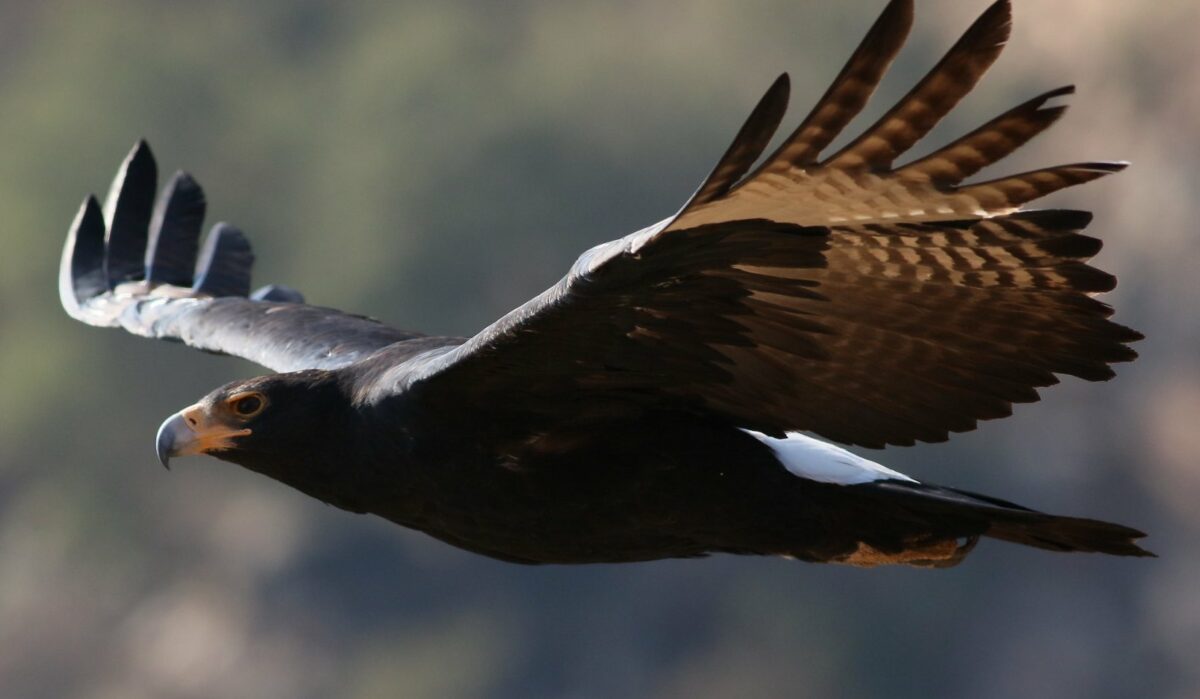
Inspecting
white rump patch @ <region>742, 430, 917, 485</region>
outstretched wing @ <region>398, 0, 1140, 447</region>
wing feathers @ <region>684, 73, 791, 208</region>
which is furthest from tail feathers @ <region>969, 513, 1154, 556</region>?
wing feathers @ <region>684, 73, 791, 208</region>

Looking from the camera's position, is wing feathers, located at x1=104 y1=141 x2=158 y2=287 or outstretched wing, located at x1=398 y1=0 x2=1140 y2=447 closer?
outstretched wing, located at x1=398 y1=0 x2=1140 y2=447

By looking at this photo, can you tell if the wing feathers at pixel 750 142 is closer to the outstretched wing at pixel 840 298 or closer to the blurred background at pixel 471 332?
the outstretched wing at pixel 840 298

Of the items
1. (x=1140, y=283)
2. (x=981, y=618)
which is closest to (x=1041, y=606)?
(x=981, y=618)

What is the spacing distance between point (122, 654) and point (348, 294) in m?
5.77

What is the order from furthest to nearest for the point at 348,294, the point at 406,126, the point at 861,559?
the point at 406,126
the point at 348,294
the point at 861,559

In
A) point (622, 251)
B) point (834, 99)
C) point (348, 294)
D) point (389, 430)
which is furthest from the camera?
point (348, 294)

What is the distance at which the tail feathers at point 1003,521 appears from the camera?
568cm

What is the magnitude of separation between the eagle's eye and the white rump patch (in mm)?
1437

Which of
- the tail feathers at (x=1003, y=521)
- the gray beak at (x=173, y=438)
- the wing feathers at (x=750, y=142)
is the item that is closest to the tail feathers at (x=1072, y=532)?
the tail feathers at (x=1003, y=521)

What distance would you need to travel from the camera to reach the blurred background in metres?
22.2

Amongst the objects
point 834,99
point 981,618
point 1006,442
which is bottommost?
point 981,618

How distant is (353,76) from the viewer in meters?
32.4

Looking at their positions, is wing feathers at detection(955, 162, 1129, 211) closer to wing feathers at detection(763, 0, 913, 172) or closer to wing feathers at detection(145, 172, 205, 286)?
wing feathers at detection(763, 0, 913, 172)

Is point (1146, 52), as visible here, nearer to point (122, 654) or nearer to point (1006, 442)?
point (1006, 442)
